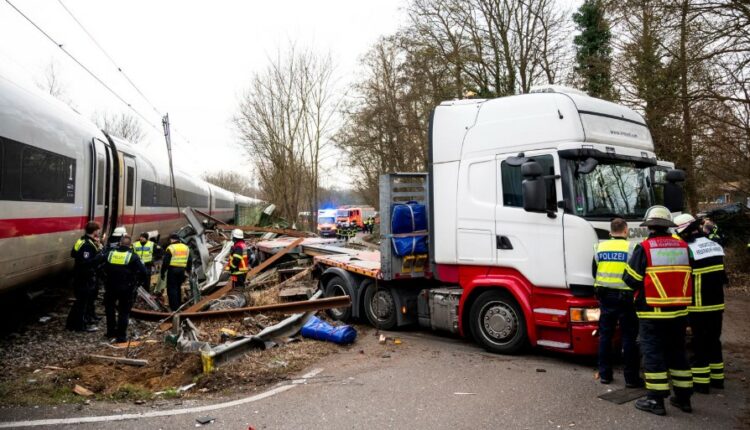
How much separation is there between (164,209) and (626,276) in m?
14.6

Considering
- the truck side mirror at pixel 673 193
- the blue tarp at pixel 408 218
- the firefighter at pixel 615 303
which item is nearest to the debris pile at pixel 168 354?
the blue tarp at pixel 408 218

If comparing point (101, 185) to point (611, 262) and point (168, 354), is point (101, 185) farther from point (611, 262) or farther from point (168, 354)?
point (611, 262)

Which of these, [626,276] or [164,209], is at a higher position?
[164,209]

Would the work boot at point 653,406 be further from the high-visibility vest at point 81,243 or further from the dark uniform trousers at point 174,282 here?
the dark uniform trousers at point 174,282

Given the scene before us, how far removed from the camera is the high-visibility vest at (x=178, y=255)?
9.76 metres

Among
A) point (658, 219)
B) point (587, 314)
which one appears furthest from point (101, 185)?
point (658, 219)

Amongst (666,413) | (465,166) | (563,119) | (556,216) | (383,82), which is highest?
(383,82)

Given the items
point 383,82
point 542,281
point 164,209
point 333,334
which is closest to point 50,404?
point 333,334

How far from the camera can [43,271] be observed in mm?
7441

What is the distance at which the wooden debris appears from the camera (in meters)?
5.11

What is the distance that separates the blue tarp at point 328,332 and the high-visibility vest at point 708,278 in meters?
4.11

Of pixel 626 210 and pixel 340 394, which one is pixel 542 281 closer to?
pixel 626 210

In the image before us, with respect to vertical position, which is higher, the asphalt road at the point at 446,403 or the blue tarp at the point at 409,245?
the blue tarp at the point at 409,245

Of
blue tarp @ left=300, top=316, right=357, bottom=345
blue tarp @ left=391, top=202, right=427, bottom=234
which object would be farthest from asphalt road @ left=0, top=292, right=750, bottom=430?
blue tarp @ left=391, top=202, right=427, bottom=234
